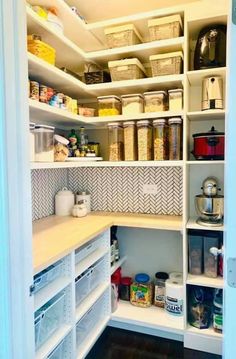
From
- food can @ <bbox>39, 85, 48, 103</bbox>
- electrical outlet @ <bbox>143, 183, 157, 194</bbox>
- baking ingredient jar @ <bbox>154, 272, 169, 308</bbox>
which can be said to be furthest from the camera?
electrical outlet @ <bbox>143, 183, 157, 194</bbox>

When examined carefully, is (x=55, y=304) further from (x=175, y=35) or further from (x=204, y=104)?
(x=175, y=35)

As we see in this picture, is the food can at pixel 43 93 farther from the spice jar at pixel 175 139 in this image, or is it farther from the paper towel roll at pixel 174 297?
the paper towel roll at pixel 174 297

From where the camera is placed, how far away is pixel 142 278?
2270mm

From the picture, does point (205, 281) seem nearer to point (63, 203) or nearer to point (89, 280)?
point (89, 280)

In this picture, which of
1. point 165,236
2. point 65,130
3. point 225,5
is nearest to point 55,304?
point 165,236

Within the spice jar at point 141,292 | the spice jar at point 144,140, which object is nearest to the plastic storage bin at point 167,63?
the spice jar at point 144,140

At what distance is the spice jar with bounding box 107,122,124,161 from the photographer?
6.78ft

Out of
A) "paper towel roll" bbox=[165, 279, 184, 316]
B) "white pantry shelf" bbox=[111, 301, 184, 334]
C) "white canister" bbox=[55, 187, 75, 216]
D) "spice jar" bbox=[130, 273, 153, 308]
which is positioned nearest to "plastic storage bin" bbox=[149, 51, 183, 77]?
"white canister" bbox=[55, 187, 75, 216]

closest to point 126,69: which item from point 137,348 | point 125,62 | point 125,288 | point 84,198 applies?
point 125,62

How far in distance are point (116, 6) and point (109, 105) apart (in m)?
0.65

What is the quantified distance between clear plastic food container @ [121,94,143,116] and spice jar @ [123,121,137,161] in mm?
80

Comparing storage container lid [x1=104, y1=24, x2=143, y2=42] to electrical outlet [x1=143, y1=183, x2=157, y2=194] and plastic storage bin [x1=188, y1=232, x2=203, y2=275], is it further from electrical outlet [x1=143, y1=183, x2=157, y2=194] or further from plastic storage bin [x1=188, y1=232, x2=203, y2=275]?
plastic storage bin [x1=188, y1=232, x2=203, y2=275]

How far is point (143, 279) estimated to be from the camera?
2.26 m

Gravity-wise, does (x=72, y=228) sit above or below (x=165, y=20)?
below
